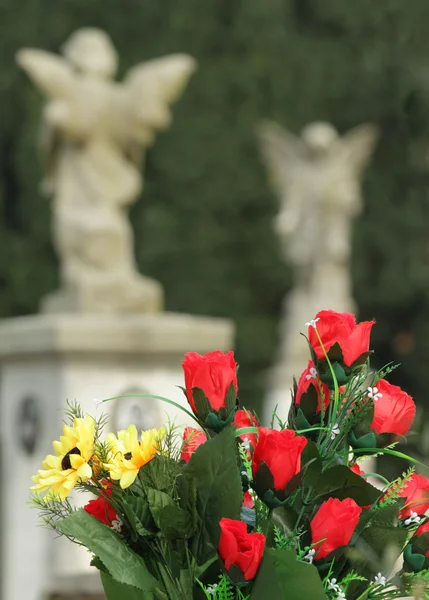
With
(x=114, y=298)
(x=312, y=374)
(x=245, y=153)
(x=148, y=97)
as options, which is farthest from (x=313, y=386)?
(x=245, y=153)

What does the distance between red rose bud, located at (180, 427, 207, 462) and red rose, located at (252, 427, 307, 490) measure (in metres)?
0.12

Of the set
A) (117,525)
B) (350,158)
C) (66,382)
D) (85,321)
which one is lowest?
(117,525)

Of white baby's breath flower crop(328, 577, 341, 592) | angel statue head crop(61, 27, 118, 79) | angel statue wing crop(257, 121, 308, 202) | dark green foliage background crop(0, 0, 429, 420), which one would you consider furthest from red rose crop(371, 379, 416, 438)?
dark green foliage background crop(0, 0, 429, 420)

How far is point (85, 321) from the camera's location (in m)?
6.90

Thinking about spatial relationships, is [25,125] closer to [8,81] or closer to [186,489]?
[8,81]

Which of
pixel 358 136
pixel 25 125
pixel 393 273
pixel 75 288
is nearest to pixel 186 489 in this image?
pixel 75 288

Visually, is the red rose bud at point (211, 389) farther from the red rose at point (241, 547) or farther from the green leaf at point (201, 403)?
the red rose at point (241, 547)

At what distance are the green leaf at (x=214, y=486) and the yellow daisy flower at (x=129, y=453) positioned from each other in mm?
55

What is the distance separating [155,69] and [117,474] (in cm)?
609

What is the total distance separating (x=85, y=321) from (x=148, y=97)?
4.50 ft

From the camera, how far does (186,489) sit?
1.66 meters

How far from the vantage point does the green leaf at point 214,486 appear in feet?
5.38

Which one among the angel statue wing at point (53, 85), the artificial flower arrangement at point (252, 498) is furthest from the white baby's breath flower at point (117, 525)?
the angel statue wing at point (53, 85)

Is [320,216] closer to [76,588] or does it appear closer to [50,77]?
[50,77]
